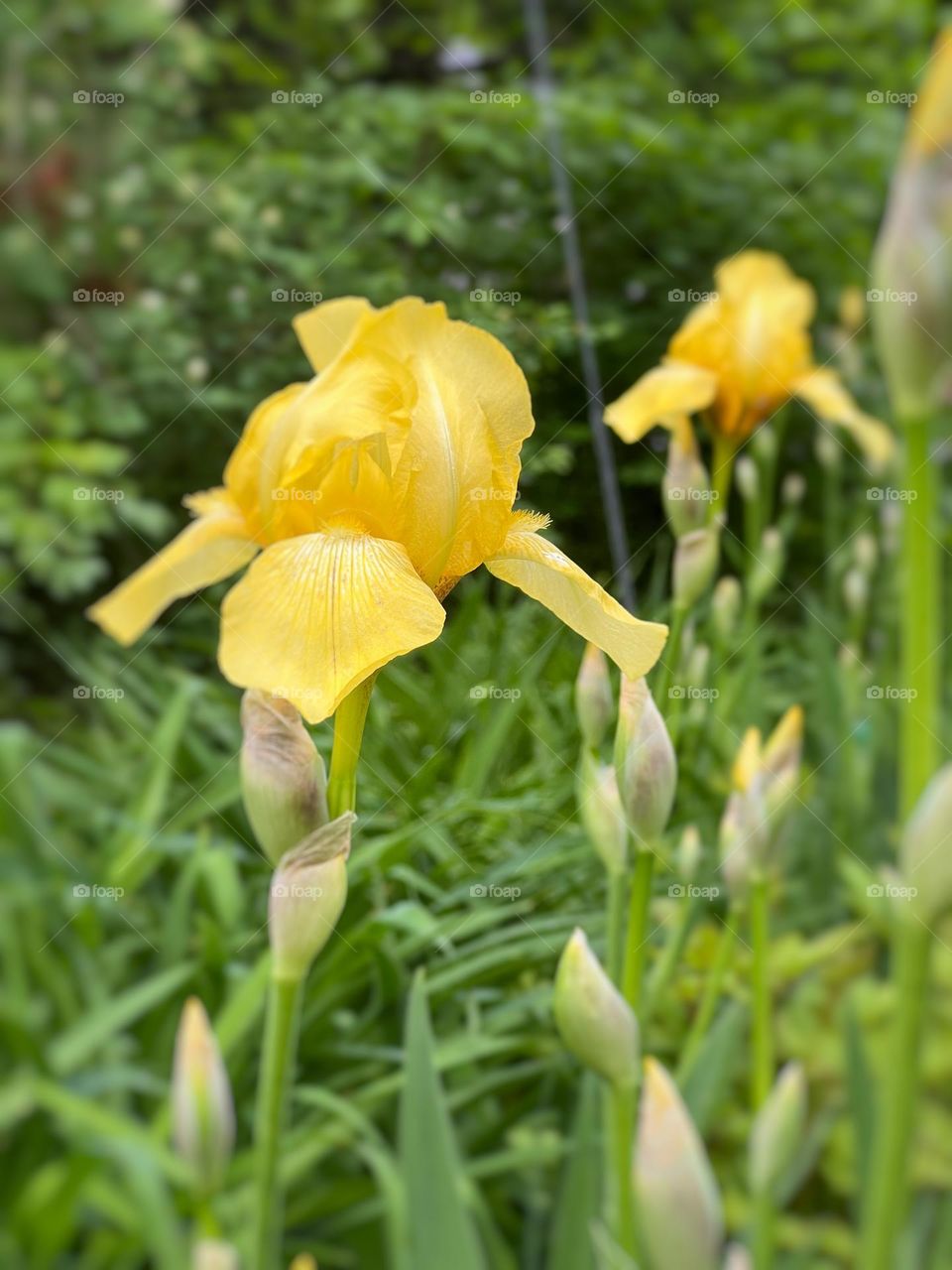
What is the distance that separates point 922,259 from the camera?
0.29m

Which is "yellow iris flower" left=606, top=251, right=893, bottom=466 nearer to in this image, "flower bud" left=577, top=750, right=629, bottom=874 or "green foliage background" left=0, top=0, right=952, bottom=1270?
"green foliage background" left=0, top=0, right=952, bottom=1270

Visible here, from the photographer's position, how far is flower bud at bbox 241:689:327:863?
0.48 meters

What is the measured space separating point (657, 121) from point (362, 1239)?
1917 millimetres

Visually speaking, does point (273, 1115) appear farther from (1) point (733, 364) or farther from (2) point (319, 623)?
(1) point (733, 364)

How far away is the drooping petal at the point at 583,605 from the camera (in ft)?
1.53

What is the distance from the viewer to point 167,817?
1.24 metres

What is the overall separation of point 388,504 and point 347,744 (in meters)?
0.10

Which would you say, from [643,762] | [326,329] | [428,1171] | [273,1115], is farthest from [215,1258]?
[326,329]

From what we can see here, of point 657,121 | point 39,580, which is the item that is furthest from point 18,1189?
point 657,121

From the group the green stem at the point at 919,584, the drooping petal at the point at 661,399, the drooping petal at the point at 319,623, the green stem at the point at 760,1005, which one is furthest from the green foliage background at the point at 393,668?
the green stem at the point at 919,584

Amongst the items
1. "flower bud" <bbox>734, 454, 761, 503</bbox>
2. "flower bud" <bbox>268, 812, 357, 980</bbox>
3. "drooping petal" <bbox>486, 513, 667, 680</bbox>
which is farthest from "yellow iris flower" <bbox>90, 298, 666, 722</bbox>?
"flower bud" <bbox>734, 454, 761, 503</bbox>

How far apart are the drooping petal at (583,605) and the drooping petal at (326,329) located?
135 millimetres

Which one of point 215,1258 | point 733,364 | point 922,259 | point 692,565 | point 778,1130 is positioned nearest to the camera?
point 922,259

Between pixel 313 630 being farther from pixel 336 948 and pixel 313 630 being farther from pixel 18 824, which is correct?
pixel 18 824
